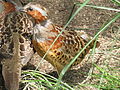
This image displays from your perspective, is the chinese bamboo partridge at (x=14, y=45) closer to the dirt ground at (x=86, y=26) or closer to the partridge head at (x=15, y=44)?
the partridge head at (x=15, y=44)

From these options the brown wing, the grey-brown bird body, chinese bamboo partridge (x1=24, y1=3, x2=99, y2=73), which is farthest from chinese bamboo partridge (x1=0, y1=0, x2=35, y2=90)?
the brown wing

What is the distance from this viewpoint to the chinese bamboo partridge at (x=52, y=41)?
308 cm

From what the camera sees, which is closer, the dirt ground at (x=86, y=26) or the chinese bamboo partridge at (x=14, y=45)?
the chinese bamboo partridge at (x=14, y=45)

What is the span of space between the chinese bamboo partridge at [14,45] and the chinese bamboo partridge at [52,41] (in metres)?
0.14

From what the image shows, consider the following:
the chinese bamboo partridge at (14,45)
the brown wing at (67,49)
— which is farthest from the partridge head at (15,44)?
the brown wing at (67,49)

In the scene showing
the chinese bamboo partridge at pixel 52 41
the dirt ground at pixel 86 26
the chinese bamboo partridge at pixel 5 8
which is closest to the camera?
the chinese bamboo partridge at pixel 52 41

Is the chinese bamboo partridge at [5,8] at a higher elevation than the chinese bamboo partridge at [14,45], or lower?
higher

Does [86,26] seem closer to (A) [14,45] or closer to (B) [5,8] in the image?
(B) [5,8]

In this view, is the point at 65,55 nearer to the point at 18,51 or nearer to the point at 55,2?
the point at 18,51

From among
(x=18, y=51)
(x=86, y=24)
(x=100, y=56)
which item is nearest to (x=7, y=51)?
(x=18, y=51)

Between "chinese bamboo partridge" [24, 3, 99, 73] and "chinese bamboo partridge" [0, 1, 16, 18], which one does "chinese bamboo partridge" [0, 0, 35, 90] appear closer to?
"chinese bamboo partridge" [24, 3, 99, 73]

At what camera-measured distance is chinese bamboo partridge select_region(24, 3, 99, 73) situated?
308 cm

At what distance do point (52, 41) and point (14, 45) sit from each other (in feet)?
1.26

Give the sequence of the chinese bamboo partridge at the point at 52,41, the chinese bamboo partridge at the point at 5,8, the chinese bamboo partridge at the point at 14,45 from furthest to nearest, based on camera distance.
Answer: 1. the chinese bamboo partridge at the point at 5,8
2. the chinese bamboo partridge at the point at 52,41
3. the chinese bamboo partridge at the point at 14,45
